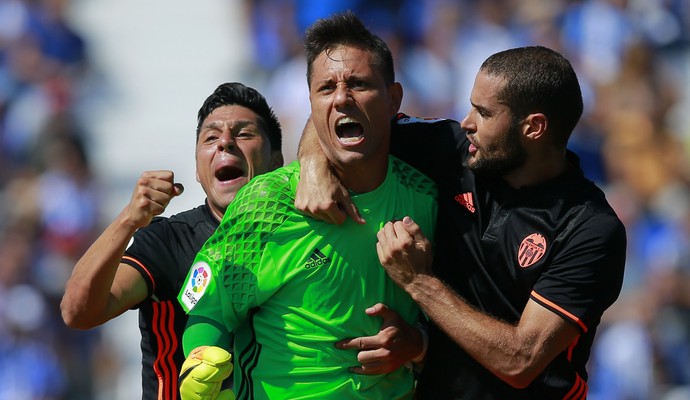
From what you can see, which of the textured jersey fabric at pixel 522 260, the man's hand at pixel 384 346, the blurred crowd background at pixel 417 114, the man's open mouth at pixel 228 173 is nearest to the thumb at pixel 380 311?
the man's hand at pixel 384 346

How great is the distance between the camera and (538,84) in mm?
4480

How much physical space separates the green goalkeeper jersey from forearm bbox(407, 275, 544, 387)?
0.67 ft

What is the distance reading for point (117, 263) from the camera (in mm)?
4668

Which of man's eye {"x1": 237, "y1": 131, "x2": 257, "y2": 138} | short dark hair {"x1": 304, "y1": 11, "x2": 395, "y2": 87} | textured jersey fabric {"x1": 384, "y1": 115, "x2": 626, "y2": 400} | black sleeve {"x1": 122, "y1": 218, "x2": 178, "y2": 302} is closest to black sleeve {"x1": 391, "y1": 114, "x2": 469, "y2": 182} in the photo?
textured jersey fabric {"x1": 384, "y1": 115, "x2": 626, "y2": 400}

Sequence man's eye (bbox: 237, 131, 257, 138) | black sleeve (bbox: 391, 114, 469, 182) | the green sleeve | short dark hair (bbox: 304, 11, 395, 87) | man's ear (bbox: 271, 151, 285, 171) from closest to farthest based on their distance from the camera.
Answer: the green sleeve
short dark hair (bbox: 304, 11, 395, 87)
black sleeve (bbox: 391, 114, 469, 182)
man's eye (bbox: 237, 131, 257, 138)
man's ear (bbox: 271, 151, 285, 171)

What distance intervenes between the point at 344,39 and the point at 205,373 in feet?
4.71

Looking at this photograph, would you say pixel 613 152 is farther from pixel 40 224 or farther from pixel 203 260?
pixel 203 260

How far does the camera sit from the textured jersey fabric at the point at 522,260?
4.40 m

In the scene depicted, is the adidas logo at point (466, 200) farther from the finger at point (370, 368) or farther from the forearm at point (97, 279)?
the forearm at point (97, 279)

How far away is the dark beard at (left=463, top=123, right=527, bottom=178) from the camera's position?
4520 mm

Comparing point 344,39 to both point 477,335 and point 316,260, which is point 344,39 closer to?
point 316,260

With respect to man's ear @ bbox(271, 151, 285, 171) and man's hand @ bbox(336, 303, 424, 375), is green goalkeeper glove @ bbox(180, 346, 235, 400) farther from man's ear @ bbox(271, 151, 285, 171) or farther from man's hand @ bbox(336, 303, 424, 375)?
man's ear @ bbox(271, 151, 285, 171)

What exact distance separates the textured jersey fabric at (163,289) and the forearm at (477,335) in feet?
4.08

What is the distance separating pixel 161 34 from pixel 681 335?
250 inches
